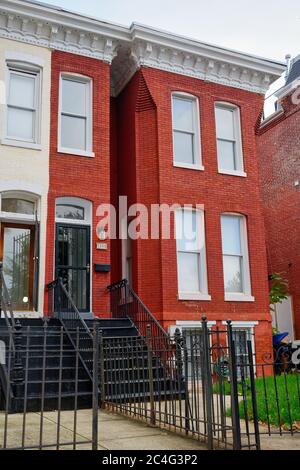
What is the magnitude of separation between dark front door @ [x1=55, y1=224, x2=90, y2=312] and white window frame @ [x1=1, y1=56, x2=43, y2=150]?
89.3 inches

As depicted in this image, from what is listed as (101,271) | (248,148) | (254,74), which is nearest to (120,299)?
(101,271)

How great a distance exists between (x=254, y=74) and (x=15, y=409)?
12350 millimetres

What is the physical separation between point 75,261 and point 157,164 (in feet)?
11.8

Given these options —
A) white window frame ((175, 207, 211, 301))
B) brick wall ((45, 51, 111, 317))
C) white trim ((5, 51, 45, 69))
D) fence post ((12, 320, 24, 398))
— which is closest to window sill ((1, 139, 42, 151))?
brick wall ((45, 51, 111, 317))

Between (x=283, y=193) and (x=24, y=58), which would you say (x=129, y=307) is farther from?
(x=283, y=193)

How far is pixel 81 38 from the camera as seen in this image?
45.4 ft

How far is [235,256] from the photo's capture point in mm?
15031

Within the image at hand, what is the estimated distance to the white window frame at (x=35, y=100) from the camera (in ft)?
42.0

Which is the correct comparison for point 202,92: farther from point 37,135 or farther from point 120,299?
point 120,299

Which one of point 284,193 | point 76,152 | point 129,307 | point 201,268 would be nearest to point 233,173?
point 201,268

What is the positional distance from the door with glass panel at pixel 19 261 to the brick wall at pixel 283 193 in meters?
11.3

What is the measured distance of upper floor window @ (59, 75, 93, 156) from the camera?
537 inches
